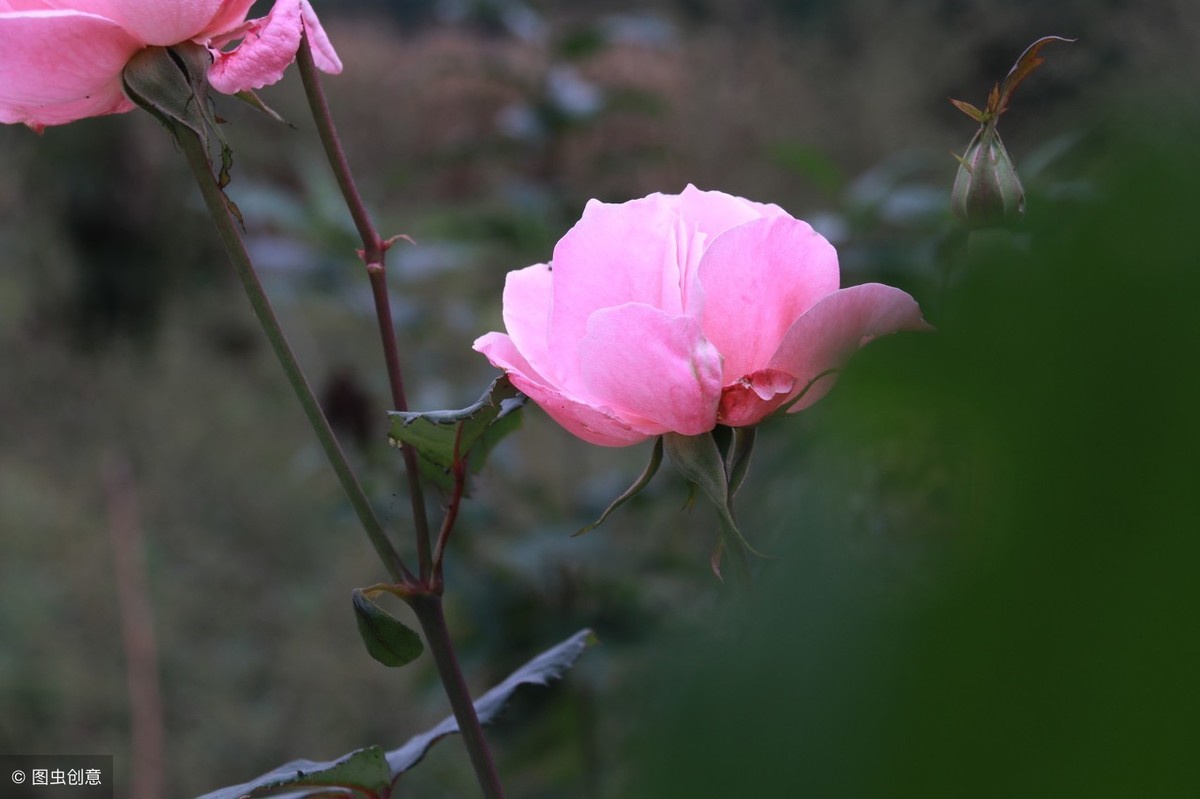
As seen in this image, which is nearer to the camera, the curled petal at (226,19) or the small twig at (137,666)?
the curled petal at (226,19)

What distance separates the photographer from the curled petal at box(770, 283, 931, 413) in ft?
0.67

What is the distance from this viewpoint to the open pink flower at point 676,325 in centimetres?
23

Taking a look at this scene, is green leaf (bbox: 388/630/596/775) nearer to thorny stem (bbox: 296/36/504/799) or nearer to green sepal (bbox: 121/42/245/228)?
thorny stem (bbox: 296/36/504/799)

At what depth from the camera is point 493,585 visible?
1039 mm

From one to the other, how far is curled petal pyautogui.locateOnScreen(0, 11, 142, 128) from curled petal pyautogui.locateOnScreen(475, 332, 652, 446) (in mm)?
114

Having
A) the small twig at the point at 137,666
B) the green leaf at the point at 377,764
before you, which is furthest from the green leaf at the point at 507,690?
the small twig at the point at 137,666

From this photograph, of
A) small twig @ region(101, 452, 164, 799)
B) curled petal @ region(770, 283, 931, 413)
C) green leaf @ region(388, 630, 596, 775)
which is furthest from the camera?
small twig @ region(101, 452, 164, 799)

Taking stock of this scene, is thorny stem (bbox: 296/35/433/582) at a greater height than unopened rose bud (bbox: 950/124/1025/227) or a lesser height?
greater

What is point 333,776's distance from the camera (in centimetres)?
28

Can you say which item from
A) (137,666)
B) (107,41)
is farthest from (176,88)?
(137,666)

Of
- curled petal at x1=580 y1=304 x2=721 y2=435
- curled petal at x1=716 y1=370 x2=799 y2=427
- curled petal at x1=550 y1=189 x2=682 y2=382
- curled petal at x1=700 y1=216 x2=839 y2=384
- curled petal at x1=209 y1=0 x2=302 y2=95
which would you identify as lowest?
curled petal at x1=716 y1=370 x2=799 y2=427

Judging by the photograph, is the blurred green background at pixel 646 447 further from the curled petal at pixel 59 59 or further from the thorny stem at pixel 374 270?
the curled petal at pixel 59 59

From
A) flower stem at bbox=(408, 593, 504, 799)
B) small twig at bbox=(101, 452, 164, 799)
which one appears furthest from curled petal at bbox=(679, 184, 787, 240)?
small twig at bbox=(101, 452, 164, 799)

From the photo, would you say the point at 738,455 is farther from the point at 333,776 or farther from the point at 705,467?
the point at 333,776
